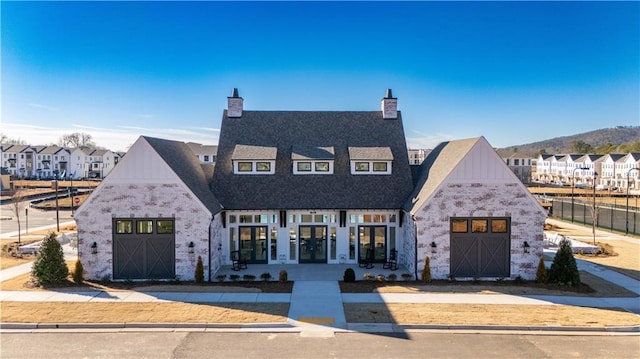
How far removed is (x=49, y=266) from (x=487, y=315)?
1801cm

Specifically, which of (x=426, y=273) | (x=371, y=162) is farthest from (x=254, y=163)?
(x=426, y=273)

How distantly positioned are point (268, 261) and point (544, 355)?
13.9m

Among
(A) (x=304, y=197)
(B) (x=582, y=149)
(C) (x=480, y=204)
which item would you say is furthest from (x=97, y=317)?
(B) (x=582, y=149)

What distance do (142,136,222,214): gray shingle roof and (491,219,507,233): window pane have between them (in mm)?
13254

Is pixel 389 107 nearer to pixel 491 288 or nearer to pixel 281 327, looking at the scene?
pixel 491 288

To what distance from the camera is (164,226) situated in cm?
1953

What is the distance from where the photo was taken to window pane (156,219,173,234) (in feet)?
64.0

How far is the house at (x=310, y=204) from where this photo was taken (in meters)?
19.4

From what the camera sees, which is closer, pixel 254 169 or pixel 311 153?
pixel 254 169

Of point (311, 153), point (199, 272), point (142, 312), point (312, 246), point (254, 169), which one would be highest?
point (311, 153)

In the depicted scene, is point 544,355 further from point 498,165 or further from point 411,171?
point 411,171

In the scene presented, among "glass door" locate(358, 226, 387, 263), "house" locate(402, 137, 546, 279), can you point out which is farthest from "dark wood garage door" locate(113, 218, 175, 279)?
"house" locate(402, 137, 546, 279)

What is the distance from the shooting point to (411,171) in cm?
2469

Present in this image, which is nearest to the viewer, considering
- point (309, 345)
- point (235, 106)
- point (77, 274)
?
point (309, 345)
